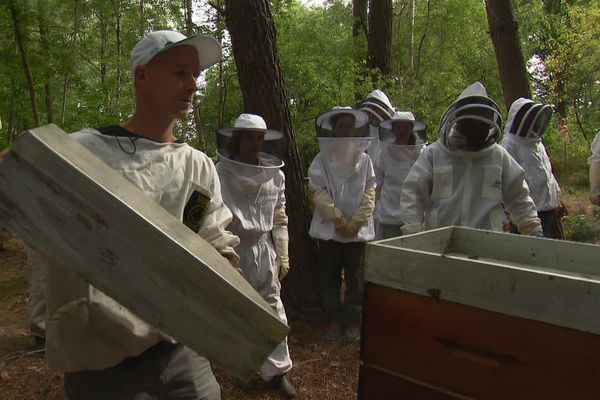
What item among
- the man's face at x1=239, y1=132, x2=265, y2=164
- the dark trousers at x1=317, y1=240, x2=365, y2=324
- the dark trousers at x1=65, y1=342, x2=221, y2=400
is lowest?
the dark trousers at x1=317, y1=240, x2=365, y2=324

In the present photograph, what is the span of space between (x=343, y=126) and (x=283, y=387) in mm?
2196

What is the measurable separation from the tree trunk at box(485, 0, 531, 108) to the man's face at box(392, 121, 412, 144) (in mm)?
2869

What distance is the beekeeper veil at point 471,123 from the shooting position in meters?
3.21

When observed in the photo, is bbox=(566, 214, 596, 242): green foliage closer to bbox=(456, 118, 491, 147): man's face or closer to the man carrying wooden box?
bbox=(456, 118, 491, 147): man's face

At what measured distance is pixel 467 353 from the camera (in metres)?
1.42

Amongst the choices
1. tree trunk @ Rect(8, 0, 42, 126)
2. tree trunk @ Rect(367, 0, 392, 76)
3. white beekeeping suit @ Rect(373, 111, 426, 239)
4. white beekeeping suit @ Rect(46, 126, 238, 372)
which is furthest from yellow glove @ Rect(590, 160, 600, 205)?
tree trunk @ Rect(8, 0, 42, 126)

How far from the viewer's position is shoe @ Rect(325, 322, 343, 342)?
414 centimetres

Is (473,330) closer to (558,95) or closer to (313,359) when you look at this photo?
(313,359)

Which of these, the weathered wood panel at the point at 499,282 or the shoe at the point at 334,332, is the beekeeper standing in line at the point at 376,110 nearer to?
the shoe at the point at 334,332

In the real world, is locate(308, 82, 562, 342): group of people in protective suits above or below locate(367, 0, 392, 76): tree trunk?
below

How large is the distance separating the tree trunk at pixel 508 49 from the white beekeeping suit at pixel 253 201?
15.9 feet

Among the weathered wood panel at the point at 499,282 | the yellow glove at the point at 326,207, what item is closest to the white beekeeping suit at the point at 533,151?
the yellow glove at the point at 326,207

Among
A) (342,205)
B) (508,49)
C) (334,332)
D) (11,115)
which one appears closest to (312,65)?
(508,49)

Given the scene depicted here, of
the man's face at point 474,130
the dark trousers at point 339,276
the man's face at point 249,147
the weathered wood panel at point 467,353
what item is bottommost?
the dark trousers at point 339,276
